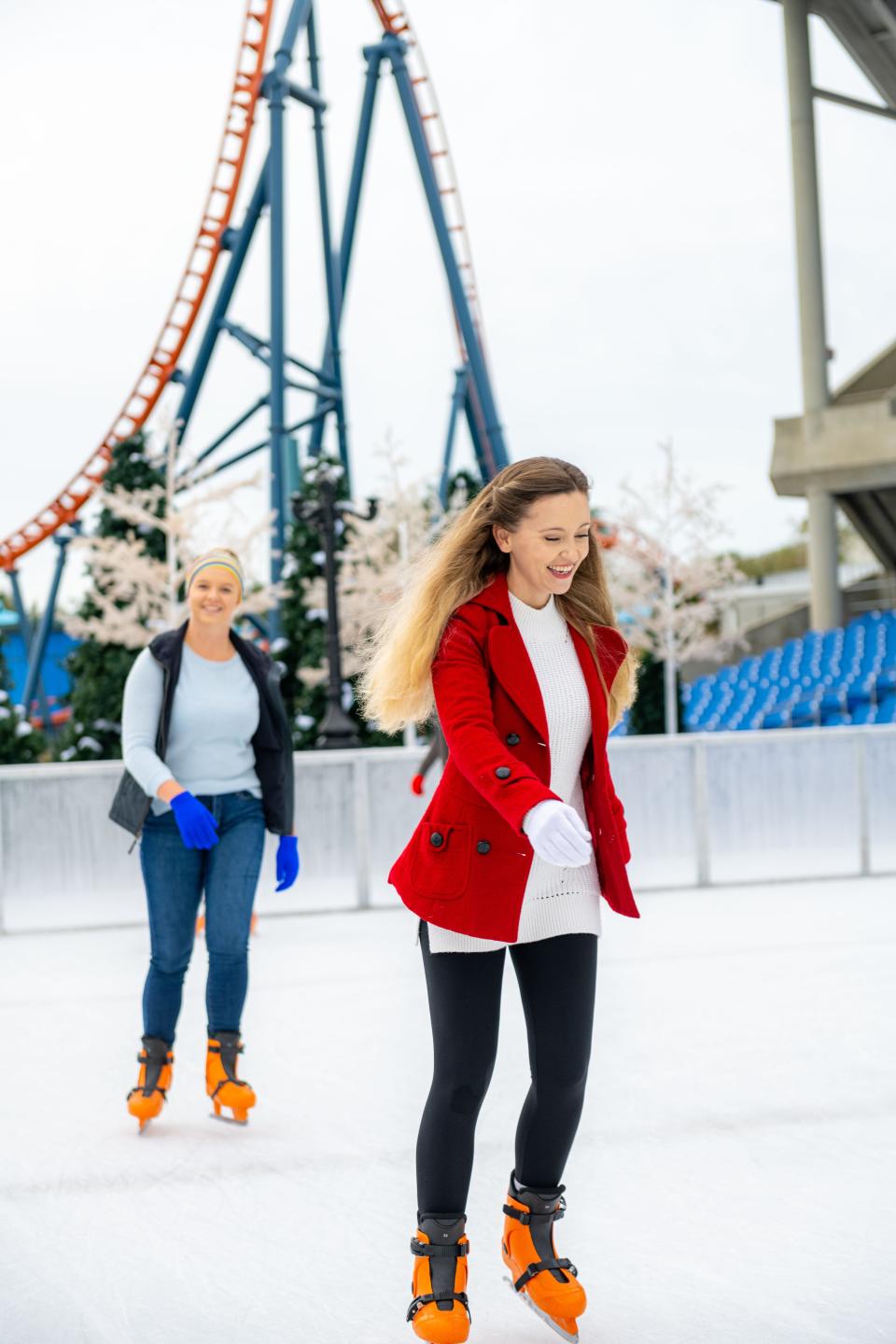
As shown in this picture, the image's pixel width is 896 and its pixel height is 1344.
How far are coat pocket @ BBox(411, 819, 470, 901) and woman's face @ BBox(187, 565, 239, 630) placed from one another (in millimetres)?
1580

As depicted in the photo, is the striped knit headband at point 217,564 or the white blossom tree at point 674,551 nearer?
the striped knit headband at point 217,564

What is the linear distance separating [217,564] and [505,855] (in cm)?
173

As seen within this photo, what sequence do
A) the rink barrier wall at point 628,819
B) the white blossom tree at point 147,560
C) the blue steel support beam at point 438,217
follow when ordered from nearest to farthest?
the rink barrier wall at point 628,819
the white blossom tree at point 147,560
the blue steel support beam at point 438,217

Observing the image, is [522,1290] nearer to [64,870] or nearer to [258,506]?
[64,870]

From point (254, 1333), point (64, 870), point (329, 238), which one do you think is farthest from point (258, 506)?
point (254, 1333)

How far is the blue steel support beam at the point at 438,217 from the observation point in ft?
67.0

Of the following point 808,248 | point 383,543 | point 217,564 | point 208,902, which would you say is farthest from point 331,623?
point 808,248

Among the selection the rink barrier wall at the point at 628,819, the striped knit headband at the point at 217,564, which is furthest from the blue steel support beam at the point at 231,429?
the striped knit headband at the point at 217,564

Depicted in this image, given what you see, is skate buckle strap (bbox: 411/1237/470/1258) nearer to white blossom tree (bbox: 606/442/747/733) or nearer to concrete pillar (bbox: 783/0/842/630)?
concrete pillar (bbox: 783/0/842/630)

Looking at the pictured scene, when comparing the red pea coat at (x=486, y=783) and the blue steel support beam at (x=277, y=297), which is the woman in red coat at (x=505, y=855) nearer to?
the red pea coat at (x=486, y=783)

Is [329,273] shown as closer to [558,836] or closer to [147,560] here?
[147,560]


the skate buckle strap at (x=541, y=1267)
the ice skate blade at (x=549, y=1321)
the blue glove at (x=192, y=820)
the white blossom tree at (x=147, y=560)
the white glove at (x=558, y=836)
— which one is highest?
A: the white blossom tree at (x=147, y=560)

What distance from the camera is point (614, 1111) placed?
3395 millimetres

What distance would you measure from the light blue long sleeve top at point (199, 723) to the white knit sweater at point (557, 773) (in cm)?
144
